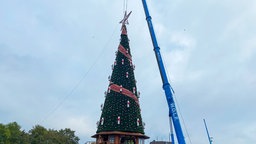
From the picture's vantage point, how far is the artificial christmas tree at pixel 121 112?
4306 cm

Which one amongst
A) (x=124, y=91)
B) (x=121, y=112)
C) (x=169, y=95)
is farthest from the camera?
(x=124, y=91)

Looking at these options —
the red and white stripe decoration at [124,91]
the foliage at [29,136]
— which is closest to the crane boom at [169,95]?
the red and white stripe decoration at [124,91]

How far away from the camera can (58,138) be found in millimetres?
66062

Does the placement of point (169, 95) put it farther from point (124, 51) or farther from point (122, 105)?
point (124, 51)

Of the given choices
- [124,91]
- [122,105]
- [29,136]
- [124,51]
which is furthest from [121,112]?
[29,136]

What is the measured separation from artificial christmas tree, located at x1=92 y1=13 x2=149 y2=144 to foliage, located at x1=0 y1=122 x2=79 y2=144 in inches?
917

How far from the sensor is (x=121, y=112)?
43.8 m

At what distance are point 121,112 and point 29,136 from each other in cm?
3135

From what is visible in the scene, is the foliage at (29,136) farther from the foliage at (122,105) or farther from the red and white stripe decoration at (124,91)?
the red and white stripe decoration at (124,91)

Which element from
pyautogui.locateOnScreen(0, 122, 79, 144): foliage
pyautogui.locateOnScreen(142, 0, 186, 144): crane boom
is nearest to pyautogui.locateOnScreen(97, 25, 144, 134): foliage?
pyautogui.locateOnScreen(142, 0, 186, 144): crane boom

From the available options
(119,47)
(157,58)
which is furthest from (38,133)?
(157,58)

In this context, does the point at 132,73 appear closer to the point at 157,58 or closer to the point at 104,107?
the point at 104,107

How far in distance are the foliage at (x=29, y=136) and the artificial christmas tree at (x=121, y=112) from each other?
2330 centimetres

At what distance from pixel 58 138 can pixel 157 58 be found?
144 ft
